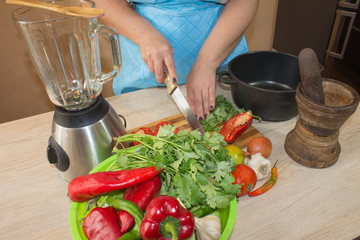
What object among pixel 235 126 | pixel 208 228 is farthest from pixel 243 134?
pixel 208 228

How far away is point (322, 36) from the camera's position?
2287mm

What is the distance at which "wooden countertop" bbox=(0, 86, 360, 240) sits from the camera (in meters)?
0.69

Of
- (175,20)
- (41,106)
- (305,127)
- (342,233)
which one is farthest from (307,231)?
(41,106)

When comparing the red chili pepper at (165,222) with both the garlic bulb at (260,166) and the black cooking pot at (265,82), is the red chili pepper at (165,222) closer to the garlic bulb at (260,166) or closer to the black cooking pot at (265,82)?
the garlic bulb at (260,166)

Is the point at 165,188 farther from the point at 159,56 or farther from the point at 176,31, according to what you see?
the point at 176,31

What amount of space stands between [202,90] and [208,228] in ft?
1.82

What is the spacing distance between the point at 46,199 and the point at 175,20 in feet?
2.68

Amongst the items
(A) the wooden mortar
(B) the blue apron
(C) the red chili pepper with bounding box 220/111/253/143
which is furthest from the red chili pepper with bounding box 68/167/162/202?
(B) the blue apron

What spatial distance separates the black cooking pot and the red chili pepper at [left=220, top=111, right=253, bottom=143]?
2.8 inches

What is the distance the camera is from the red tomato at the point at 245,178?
742mm

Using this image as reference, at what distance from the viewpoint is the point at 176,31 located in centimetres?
118

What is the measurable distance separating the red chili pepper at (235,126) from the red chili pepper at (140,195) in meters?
0.31

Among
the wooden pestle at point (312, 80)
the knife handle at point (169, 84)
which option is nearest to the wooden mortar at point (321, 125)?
the wooden pestle at point (312, 80)

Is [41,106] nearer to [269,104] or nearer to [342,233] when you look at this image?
[269,104]
